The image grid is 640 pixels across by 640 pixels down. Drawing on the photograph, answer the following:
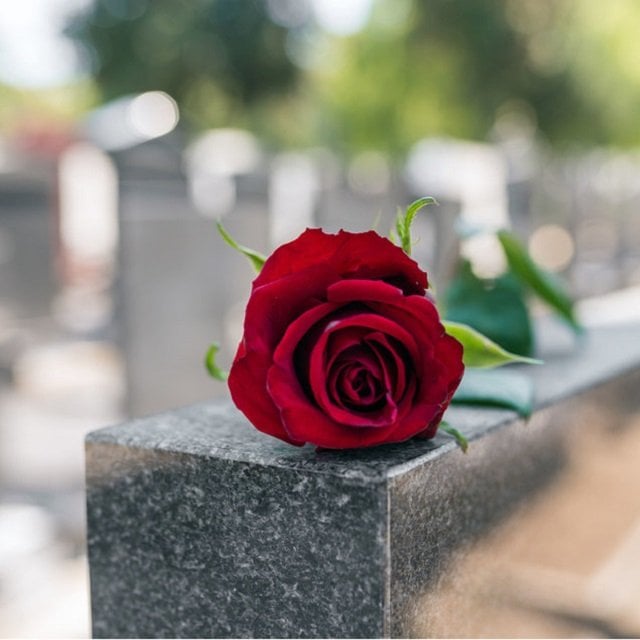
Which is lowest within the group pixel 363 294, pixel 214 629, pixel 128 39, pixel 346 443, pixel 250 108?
pixel 214 629

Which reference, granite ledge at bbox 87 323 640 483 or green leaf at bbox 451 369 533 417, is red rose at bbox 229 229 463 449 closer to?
granite ledge at bbox 87 323 640 483

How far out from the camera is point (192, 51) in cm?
1833

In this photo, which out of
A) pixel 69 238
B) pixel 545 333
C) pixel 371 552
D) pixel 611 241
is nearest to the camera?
pixel 371 552

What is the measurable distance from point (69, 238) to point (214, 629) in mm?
12548

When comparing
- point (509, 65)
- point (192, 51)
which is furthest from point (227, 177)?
Answer: point (192, 51)

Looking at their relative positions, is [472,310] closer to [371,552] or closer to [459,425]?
[459,425]

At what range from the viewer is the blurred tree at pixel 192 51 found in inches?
722

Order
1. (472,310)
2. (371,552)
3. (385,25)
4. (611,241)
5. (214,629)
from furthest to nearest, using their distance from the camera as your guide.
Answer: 1. (385,25)
2. (611,241)
3. (472,310)
4. (214,629)
5. (371,552)

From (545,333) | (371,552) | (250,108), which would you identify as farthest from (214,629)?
(250,108)

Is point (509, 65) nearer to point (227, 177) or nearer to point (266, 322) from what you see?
point (227, 177)

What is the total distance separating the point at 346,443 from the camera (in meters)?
0.94

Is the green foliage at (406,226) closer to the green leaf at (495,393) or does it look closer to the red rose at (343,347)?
the red rose at (343,347)

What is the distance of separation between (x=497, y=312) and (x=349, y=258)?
0.73 meters

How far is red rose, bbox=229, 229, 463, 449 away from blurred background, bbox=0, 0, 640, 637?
0.07 meters
